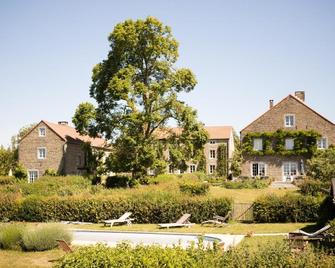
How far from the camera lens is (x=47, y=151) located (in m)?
50.8

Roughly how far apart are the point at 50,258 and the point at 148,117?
23.6 meters

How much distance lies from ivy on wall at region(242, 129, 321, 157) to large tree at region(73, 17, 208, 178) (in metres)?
8.83

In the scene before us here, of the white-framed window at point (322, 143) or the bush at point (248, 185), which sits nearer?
the bush at point (248, 185)

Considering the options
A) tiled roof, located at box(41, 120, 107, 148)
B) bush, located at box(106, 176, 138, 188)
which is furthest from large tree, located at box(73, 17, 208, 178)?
tiled roof, located at box(41, 120, 107, 148)

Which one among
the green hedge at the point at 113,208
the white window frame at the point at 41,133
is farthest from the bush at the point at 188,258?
the white window frame at the point at 41,133

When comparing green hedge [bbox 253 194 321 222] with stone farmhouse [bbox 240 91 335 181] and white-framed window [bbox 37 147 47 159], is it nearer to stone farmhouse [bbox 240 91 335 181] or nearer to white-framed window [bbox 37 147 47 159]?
stone farmhouse [bbox 240 91 335 181]

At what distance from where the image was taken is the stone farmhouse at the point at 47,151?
50.5 metres

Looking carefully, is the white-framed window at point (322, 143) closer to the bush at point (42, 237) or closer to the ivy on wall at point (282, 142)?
the ivy on wall at point (282, 142)

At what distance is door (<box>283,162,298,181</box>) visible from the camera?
46.5 m

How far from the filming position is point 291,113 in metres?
46.8

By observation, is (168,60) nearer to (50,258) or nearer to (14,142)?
(50,258)

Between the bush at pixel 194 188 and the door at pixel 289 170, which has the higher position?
the door at pixel 289 170

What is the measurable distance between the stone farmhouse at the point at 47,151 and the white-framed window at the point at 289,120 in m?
21.9

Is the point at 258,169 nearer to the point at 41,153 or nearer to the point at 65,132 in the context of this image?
the point at 65,132
